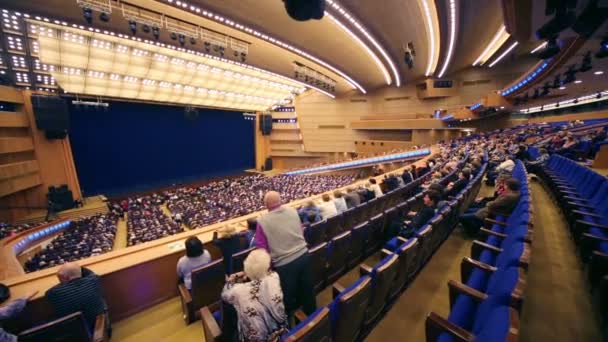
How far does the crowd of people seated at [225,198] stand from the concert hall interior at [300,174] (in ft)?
0.94

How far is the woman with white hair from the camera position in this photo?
138 cm

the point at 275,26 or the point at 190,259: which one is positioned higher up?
the point at 275,26

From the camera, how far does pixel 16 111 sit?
12445mm

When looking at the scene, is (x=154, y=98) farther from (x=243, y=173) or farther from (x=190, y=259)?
(x=190, y=259)

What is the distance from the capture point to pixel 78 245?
895 centimetres

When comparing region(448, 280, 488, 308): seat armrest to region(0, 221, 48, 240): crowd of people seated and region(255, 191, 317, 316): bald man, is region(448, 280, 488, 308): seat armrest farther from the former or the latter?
region(0, 221, 48, 240): crowd of people seated

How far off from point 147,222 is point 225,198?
5393 millimetres

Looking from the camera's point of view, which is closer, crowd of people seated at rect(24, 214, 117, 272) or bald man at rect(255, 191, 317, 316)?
bald man at rect(255, 191, 317, 316)

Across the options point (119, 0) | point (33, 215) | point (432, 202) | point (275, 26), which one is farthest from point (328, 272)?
point (33, 215)

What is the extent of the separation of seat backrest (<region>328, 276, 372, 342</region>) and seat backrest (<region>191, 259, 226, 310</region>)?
1380mm

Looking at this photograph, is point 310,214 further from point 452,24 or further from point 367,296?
point 452,24

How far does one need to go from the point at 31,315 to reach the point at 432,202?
446cm

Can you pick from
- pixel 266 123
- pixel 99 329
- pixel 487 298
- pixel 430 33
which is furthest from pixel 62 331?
pixel 266 123

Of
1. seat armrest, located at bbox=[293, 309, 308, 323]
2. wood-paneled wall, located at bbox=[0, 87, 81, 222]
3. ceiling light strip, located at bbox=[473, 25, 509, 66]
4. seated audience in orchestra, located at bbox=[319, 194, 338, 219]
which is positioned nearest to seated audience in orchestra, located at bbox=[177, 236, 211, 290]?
seat armrest, located at bbox=[293, 309, 308, 323]
